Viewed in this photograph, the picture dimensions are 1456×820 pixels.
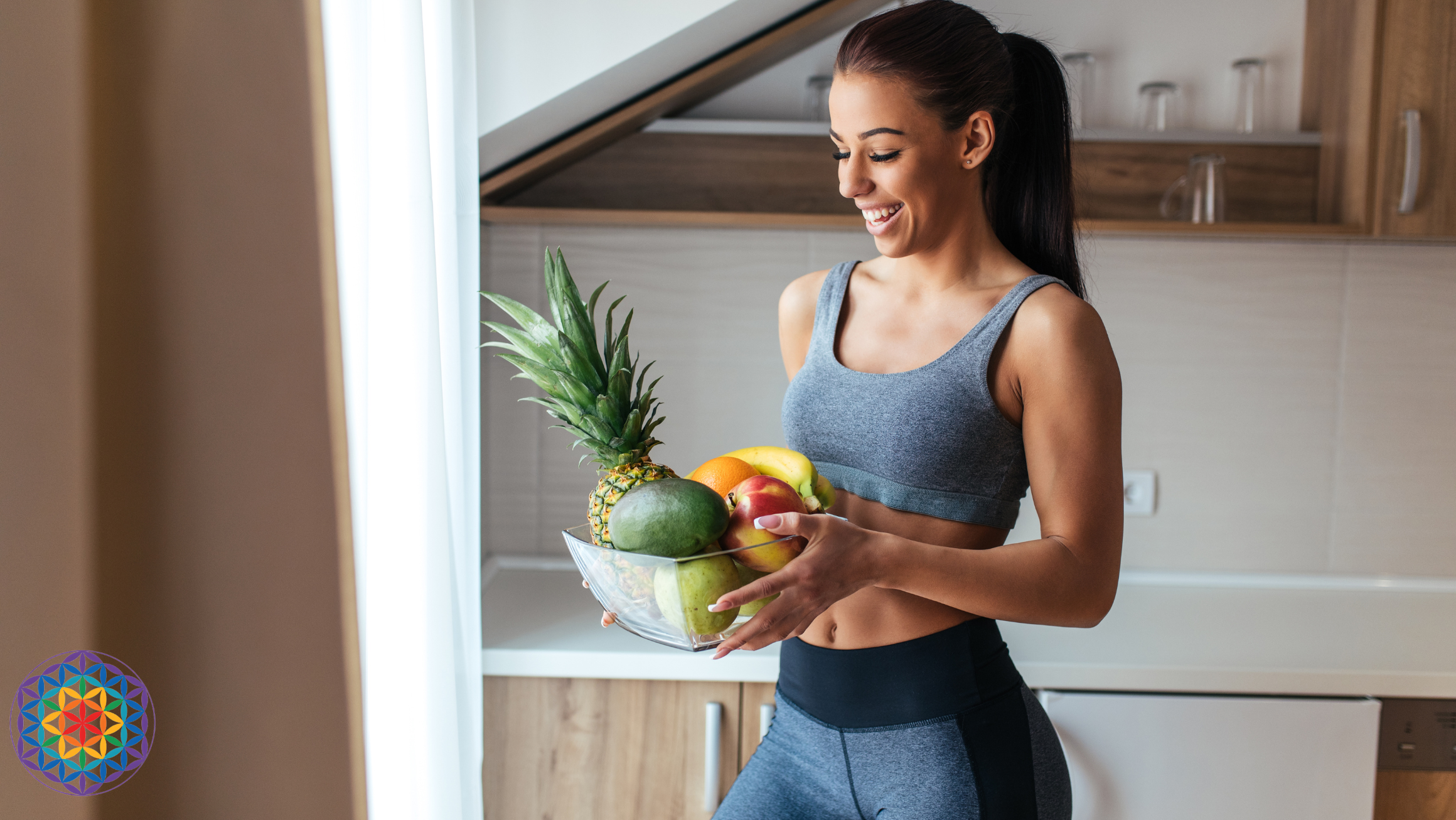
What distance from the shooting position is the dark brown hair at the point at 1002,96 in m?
0.87

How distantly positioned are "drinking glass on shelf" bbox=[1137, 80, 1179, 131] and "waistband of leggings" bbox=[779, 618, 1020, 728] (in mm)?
1440

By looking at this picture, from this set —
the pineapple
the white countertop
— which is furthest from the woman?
the white countertop

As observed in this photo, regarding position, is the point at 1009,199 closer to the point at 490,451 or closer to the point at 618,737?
the point at 618,737

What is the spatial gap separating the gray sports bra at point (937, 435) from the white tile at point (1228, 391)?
1.20 meters

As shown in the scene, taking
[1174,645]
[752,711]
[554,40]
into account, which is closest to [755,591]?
[752,711]

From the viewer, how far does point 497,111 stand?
1.45 meters

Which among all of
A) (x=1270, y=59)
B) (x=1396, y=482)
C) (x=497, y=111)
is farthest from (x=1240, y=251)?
(x=497, y=111)

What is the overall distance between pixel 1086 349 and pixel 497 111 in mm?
1044

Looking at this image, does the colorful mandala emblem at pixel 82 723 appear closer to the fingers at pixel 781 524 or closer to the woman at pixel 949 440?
the fingers at pixel 781 524

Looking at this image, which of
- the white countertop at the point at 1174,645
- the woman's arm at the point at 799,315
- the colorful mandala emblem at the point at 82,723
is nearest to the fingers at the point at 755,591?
the colorful mandala emblem at the point at 82,723

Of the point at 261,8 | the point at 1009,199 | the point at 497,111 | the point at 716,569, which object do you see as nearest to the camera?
the point at 261,8

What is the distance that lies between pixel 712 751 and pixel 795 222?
3.31ft

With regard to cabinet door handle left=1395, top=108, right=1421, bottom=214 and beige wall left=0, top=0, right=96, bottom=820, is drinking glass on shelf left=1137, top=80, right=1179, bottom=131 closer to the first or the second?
cabinet door handle left=1395, top=108, right=1421, bottom=214

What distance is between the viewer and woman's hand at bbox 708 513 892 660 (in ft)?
2.20
